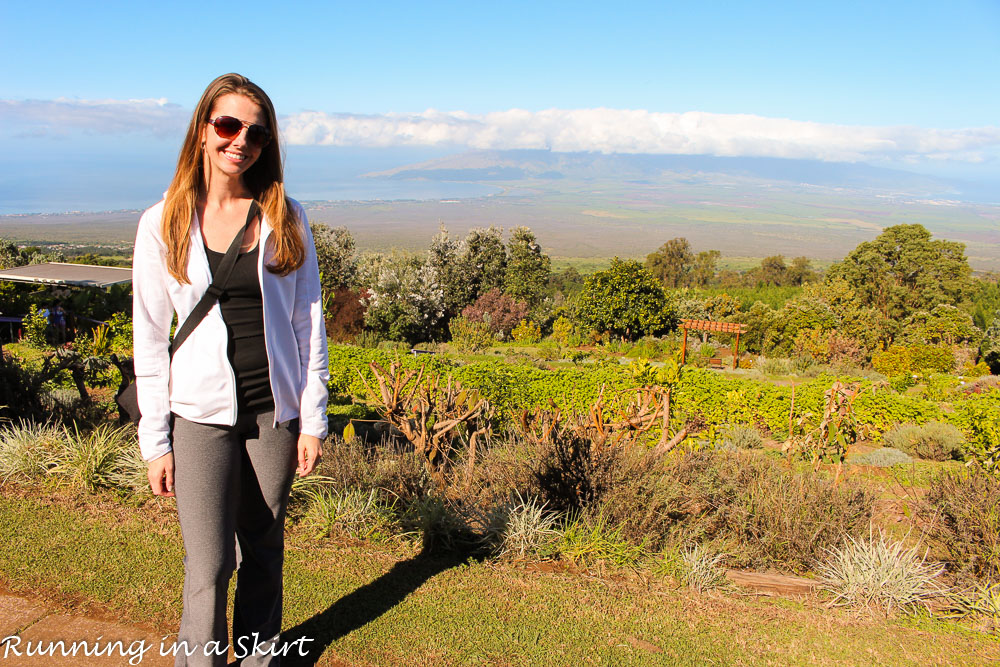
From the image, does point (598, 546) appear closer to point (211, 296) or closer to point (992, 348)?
point (211, 296)

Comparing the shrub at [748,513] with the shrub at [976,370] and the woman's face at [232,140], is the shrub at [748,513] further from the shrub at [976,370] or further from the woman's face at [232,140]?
the shrub at [976,370]

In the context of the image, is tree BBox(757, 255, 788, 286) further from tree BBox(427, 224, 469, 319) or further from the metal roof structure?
the metal roof structure

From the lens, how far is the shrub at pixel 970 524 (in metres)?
3.09

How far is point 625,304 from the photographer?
23562 mm

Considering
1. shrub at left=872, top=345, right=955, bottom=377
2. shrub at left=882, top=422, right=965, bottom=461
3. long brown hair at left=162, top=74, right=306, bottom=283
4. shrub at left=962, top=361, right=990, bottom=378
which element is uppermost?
long brown hair at left=162, top=74, right=306, bottom=283

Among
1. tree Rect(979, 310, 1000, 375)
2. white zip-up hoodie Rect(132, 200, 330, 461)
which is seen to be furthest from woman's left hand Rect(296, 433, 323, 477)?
tree Rect(979, 310, 1000, 375)


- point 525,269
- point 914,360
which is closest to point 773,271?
point 525,269

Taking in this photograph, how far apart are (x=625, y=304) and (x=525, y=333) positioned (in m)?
3.73

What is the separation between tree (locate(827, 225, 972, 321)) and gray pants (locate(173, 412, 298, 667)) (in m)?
31.4

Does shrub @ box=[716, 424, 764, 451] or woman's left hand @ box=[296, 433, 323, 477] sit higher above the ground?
woman's left hand @ box=[296, 433, 323, 477]

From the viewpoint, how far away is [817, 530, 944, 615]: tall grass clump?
9.37 ft

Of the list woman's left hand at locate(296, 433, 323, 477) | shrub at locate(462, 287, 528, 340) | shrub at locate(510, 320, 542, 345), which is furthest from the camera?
shrub at locate(462, 287, 528, 340)

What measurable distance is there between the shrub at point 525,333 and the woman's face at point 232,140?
21332mm

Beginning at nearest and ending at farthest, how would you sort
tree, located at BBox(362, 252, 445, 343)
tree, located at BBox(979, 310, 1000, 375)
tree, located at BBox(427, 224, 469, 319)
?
tree, located at BBox(979, 310, 1000, 375)
tree, located at BBox(362, 252, 445, 343)
tree, located at BBox(427, 224, 469, 319)
